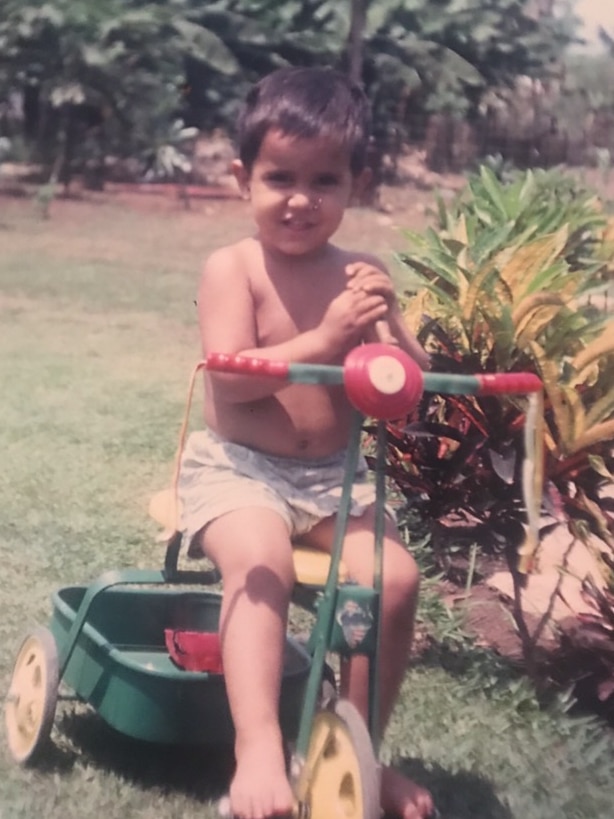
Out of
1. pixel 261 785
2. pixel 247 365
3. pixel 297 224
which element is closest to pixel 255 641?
pixel 261 785

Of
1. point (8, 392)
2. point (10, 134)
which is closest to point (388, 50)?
point (10, 134)

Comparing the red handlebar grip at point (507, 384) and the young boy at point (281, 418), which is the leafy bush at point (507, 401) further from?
the red handlebar grip at point (507, 384)

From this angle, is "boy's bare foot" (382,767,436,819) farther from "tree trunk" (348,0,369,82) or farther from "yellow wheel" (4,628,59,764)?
"tree trunk" (348,0,369,82)

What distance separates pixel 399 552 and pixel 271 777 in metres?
0.45

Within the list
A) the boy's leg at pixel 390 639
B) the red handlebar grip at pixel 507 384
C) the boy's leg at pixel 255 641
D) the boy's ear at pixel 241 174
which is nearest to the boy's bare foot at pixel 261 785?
the boy's leg at pixel 255 641

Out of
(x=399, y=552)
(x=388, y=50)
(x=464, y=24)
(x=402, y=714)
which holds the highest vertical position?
(x=399, y=552)

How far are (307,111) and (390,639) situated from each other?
2.95ft

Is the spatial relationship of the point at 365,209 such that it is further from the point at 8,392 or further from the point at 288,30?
the point at 8,392

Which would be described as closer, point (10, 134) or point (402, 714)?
point (402, 714)

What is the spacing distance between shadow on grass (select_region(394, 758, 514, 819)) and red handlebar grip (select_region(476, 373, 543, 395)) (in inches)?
33.4

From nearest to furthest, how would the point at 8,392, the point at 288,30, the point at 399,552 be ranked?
the point at 399,552 < the point at 8,392 < the point at 288,30

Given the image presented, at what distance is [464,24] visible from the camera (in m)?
12.3

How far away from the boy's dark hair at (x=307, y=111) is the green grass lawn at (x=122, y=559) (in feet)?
3.81

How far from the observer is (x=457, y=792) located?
7.42 feet
